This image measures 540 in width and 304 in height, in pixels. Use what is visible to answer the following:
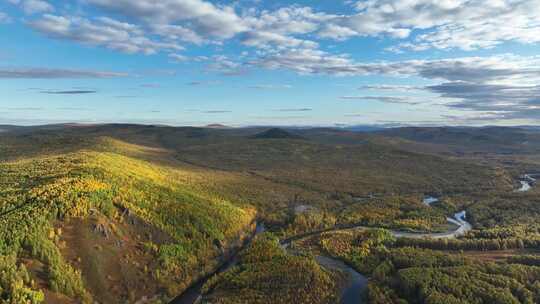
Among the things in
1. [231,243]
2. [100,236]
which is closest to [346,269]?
[231,243]

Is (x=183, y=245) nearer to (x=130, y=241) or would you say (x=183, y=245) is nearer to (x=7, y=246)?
(x=130, y=241)

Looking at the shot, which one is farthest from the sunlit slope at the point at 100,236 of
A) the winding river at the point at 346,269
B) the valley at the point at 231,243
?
the winding river at the point at 346,269

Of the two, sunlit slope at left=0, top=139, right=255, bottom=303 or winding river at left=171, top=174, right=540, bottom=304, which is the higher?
sunlit slope at left=0, top=139, right=255, bottom=303

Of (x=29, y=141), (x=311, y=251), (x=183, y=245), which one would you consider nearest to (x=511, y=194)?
(x=311, y=251)

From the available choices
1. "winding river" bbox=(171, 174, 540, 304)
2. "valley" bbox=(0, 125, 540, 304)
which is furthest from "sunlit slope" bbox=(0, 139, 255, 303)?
"winding river" bbox=(171, 174, 540, 304)

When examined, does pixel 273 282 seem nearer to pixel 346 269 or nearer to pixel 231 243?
pixel 346 269

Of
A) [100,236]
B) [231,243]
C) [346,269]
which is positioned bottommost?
[346,269]

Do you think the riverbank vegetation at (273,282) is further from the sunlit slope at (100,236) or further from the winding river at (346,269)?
the sunlit slope at (100,236)

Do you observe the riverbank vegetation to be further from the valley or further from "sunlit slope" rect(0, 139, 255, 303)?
"sunlit slope" rect(0, 139, 255, 303)
